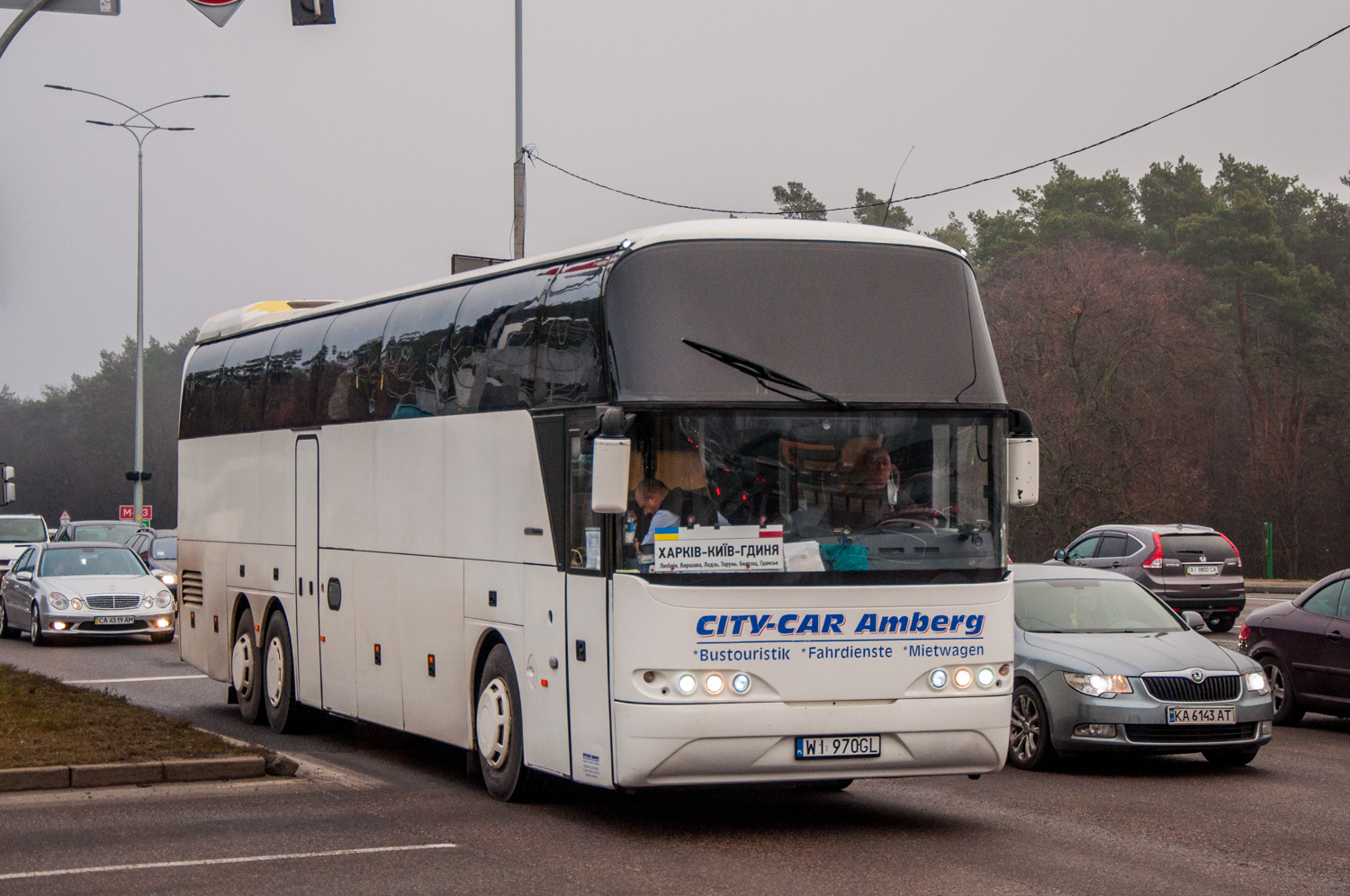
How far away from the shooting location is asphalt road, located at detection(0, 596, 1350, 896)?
8.12 m

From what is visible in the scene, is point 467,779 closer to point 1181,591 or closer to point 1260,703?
point 1260,703

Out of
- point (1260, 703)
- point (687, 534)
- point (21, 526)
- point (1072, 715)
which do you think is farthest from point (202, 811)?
point (21, 526)

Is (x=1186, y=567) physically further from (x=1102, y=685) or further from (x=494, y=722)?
(x=494, y=722)

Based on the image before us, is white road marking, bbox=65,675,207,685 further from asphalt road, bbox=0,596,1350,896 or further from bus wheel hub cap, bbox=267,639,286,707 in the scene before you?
asphalt road, bbox=0,596,1350,896

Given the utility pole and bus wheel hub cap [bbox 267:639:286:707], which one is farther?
the utility pole

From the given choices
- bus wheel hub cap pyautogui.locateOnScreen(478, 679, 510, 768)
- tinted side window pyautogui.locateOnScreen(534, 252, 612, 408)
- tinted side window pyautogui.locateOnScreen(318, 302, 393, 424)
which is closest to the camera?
tinted side window pyautogui.locateOnScreen(534, 252, 612, 408)

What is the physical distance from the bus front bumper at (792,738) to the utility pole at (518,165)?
17.2 metres

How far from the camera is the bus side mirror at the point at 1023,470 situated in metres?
9.57

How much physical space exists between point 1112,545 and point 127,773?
20.3 meters

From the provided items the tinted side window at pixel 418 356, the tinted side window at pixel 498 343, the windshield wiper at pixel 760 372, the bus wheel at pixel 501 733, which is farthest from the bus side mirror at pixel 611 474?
the tinted side window at pixel 418 356

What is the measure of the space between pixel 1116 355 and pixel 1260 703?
149 feet

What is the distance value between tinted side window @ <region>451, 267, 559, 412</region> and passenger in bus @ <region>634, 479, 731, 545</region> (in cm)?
155

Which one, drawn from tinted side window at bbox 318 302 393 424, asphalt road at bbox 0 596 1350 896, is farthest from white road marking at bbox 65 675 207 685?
asphalt road at bbox 0 596 1350 896

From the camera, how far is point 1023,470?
9625mm
